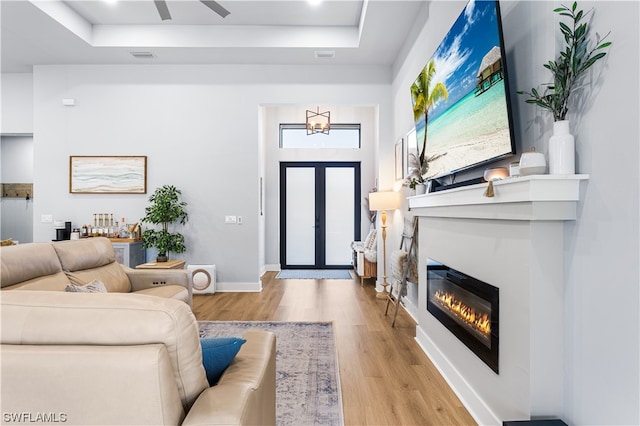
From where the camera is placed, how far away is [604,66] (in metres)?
1.33

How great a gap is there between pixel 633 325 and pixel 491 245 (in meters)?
0.78

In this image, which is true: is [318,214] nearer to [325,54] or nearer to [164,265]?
[325,54]

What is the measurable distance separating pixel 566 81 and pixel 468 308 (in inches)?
54.1

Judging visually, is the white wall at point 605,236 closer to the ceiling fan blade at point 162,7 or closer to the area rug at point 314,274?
the ceiling fan blade at point 162,7

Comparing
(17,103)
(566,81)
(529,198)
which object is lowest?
(529,198)

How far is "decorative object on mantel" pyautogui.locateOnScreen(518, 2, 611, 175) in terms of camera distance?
4.59ft

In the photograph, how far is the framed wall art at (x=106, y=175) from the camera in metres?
5.32

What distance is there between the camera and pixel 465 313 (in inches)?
88.8

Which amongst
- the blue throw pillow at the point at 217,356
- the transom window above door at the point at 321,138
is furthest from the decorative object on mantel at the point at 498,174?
the transom window above door at the point at 321,138

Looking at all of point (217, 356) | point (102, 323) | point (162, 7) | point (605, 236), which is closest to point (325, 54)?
point (162, 7)

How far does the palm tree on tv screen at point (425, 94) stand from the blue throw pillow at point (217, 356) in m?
2.16

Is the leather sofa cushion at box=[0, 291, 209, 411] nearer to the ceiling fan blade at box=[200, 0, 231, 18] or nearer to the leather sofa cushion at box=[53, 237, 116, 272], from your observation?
the leather sofa cushion at box=[53, 237, 116, 272]

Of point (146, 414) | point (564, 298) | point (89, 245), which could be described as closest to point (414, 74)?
point (564, 298)

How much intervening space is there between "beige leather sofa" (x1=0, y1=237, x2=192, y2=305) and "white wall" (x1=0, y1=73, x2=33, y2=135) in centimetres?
389
